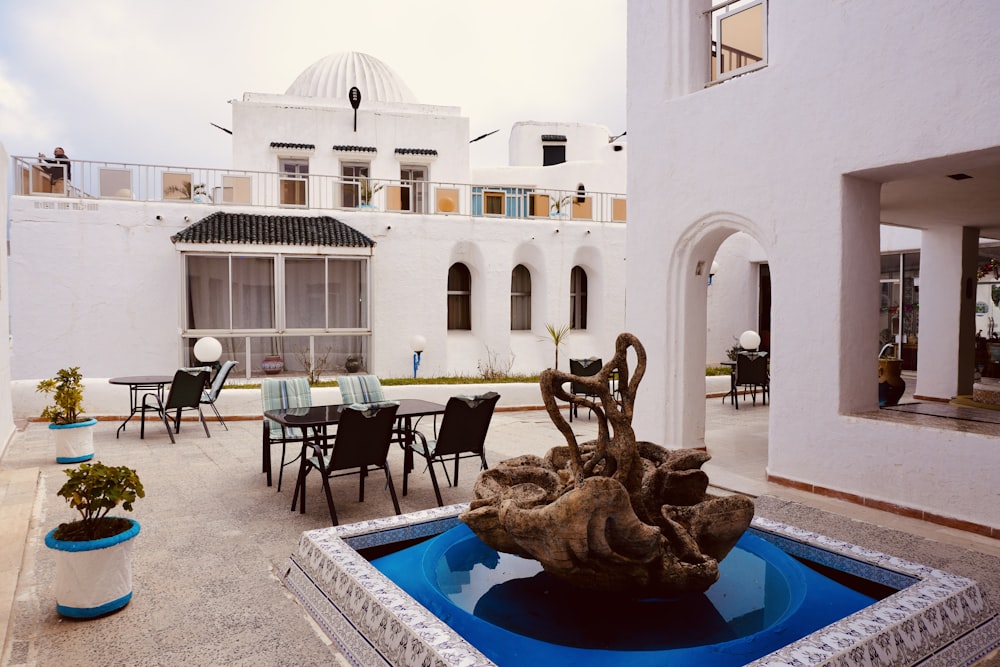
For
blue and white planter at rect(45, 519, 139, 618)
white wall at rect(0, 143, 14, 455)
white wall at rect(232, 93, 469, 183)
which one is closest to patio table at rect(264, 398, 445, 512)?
blue and white planter at rect(45, 519, 139, 618)

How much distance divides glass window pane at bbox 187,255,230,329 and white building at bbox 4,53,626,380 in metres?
0.03

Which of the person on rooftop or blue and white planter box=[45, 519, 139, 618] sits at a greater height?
the person on rooftop

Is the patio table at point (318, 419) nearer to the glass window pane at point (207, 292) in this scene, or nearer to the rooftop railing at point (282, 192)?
the rooftop railing at point (282, 192)

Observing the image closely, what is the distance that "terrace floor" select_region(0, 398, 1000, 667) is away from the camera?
331 cm

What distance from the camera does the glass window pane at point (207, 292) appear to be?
14109 millimetres

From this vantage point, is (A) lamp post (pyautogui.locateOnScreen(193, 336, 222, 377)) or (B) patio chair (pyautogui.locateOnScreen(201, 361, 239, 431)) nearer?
(B) patio chair (pyautogui.locateOnScreen(201, 361, 239, 431))

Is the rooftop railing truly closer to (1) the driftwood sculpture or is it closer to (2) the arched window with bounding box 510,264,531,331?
(2) the arched window with bounding box 510,264,531,331

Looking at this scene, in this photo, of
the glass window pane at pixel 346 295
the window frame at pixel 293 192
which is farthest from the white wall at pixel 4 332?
the glass window pane at pixel 346 295

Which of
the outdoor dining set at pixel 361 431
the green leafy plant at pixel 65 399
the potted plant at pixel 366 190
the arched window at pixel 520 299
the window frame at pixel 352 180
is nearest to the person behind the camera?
the outdoor dining set at pixel 361 431

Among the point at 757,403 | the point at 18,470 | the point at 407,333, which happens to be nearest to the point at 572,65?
the point at 407,333

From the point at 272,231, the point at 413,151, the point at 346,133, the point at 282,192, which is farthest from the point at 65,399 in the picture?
the point at 413,151

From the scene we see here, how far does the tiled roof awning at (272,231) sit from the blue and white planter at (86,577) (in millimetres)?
9772

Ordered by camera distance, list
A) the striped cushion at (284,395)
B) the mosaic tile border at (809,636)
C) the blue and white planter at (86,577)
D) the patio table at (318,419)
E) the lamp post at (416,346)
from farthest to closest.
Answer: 1. the lamp post at (416,346)
2. the striped cushion at (284,395)
3. the patio table at (318,419)
4. the blue and white planter at (86,577)
5. the mosaic tile border at (809,636)

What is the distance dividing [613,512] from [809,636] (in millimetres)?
928
